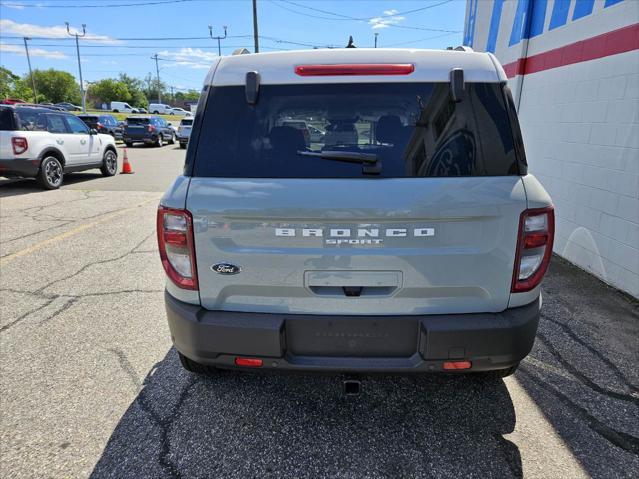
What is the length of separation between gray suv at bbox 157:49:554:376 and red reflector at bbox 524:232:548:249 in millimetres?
10

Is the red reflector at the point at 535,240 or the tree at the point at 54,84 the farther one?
the tree at the point at 54,84

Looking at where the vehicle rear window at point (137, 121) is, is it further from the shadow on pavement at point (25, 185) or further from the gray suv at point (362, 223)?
the gray suv at point (362, 223)

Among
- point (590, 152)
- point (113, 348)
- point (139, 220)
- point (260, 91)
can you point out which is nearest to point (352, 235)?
point (260, 91)

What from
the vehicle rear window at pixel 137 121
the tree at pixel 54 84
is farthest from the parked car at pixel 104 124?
the tree at pixel 54 84

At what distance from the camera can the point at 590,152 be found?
5.22 m

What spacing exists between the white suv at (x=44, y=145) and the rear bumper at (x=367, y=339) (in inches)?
381

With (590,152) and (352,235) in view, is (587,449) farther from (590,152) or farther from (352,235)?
(590,152)

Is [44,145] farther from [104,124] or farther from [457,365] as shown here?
[104,124]

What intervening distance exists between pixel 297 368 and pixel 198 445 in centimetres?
79

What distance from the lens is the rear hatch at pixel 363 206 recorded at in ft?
6.66

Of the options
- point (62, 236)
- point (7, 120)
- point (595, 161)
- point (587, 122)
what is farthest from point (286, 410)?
point (7, 120)

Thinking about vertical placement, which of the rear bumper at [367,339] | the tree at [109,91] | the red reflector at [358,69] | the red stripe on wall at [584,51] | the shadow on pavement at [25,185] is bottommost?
the shadow on pavement at [25,185]

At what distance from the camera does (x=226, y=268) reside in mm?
2133

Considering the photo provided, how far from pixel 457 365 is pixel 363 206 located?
0.94 meters
